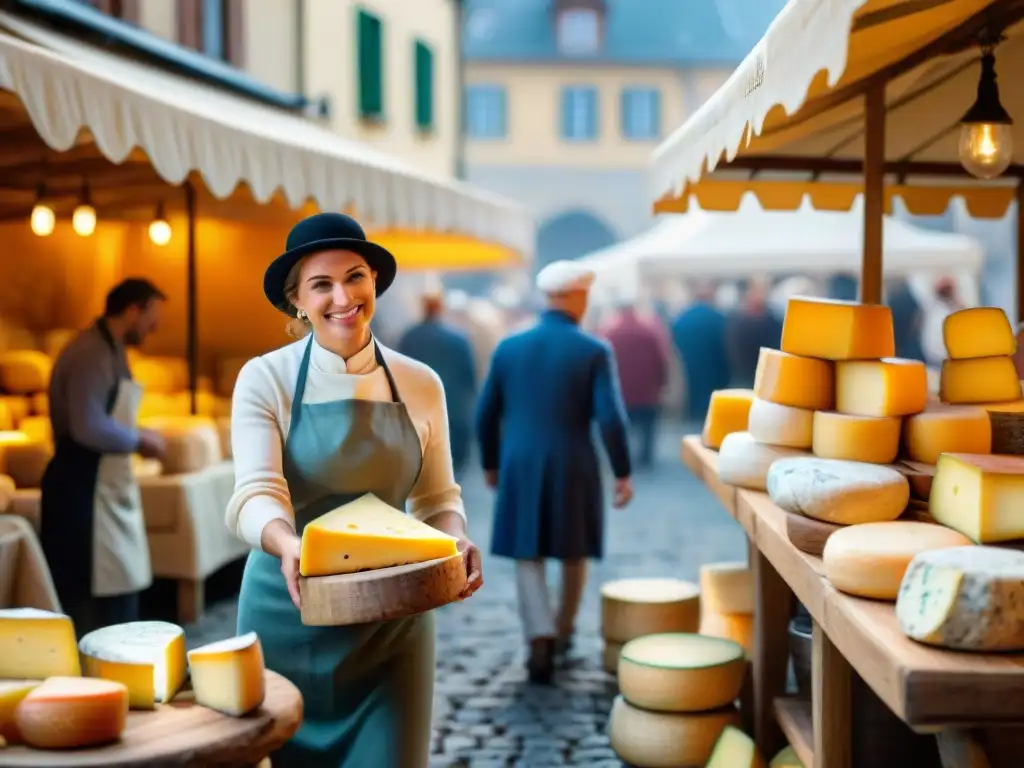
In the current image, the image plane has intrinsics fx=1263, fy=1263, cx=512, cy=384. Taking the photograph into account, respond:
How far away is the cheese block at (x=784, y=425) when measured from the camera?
3490mm

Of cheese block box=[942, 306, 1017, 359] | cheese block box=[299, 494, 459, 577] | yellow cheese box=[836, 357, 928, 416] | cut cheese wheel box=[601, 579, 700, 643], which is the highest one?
cheese block box=[942, 306, 1017, 359]

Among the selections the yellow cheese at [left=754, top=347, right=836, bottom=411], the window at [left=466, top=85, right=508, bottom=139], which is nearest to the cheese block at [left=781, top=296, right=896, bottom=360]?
the yellow cheese at [left=754, top=347, right=836, bottom=411]

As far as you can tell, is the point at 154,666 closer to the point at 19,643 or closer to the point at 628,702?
the point at 19,643

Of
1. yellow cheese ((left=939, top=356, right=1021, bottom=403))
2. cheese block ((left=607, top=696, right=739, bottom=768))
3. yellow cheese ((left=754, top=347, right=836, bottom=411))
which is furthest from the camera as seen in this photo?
cheese block ((left=607, top=696, right=739, bottom=768))

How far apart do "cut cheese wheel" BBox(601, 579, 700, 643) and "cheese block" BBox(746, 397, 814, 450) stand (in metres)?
1.59

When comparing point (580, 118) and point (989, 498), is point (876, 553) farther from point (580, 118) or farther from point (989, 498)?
point (580, 118)

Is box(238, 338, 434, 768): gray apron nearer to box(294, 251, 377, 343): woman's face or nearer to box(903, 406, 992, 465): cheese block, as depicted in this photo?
box(294, 251, 377, 343): woman's face

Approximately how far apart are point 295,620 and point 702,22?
3299cm

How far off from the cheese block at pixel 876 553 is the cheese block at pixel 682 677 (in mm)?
1544

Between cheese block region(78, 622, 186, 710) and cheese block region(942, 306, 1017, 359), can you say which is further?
cheese block region(942, 306, 1017, 359)

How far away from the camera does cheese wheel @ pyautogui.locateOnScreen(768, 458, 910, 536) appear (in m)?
2.79

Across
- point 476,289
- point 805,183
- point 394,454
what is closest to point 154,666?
point 394,454

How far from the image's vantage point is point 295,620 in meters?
2.64

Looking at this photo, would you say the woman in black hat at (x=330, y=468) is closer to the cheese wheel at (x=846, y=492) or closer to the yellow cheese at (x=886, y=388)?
the cheese wheel at (x=846, y=492)
